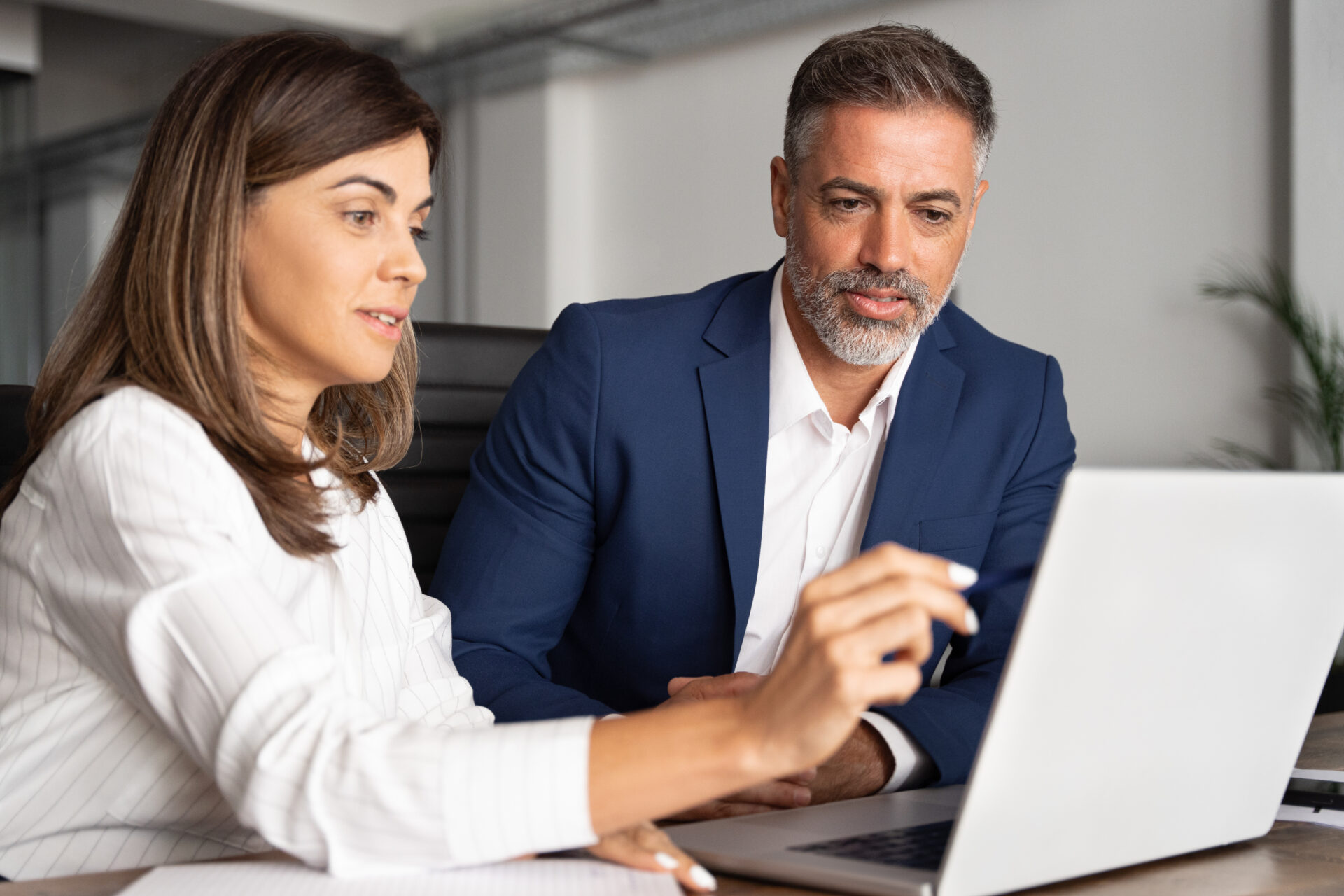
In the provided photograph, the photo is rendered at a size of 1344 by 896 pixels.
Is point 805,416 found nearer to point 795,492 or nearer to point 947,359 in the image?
point 795,492

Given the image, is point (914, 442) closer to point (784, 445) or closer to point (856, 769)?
point (784, 445)

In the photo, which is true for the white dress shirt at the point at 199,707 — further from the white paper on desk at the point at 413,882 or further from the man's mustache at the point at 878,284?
the man's mustache at the point at 878,284

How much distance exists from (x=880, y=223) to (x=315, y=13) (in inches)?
183

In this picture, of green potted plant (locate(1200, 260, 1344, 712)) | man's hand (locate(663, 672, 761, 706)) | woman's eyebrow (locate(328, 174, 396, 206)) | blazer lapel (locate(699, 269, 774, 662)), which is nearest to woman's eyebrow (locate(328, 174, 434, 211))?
woman's eyebrow (locate(328, 174, 396, 206))

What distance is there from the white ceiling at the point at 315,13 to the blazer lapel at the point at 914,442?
4.03 m

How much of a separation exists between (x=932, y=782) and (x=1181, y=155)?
3.21 metres

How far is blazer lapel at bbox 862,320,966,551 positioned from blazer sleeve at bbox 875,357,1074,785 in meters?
0.12

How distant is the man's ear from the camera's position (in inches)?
70.6

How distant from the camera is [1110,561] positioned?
26.1 inches

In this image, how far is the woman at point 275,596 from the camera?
0.73 metres

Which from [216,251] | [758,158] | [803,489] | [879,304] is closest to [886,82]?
[879,304]

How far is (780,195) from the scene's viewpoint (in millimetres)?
1813

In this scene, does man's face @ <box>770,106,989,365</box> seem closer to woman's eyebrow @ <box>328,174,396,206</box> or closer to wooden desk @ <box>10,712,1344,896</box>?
woman's eyebrow @ <box>328,174,396,206</box>

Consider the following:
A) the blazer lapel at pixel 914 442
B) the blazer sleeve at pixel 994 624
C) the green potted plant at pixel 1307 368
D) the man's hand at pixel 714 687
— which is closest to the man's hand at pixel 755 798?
the man's hand at pixel 714 687
